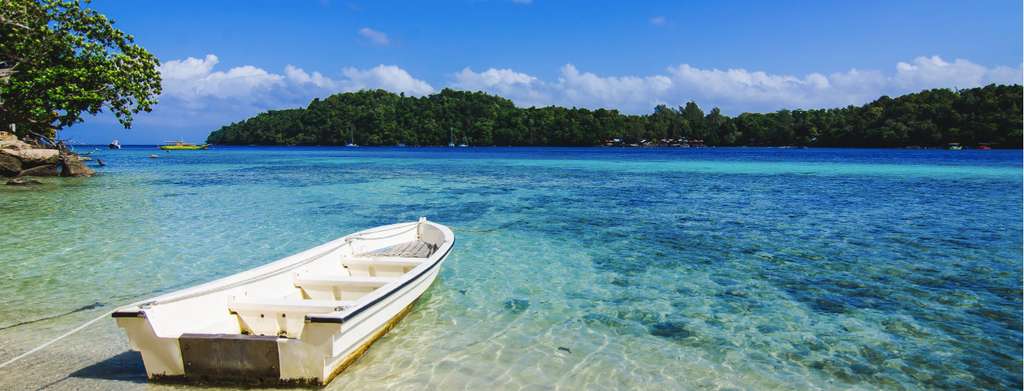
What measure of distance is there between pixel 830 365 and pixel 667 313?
235 cm

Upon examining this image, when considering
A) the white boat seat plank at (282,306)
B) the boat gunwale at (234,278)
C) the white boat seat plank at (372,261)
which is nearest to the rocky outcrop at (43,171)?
the boat gunwale at (234,278)

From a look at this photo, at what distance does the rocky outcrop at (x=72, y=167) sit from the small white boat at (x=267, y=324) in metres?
36.6

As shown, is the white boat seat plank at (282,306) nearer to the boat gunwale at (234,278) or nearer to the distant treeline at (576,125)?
the boat gunwale at (234,278)

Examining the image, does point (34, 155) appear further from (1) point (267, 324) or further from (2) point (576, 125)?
(2) point (576, 125)

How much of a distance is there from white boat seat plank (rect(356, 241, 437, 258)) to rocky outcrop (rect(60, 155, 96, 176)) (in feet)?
116

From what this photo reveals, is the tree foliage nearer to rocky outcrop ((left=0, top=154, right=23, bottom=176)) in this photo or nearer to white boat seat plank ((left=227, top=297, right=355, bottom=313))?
rocky outcrop ((left=0, top=154, right=23, bottom=176))

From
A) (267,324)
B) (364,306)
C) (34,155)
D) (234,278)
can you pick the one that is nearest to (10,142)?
(34,155)

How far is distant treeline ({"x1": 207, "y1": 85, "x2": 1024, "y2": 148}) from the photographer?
437 ft

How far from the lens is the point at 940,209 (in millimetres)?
20797

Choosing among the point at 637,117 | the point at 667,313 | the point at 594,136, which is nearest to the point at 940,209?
the point at 667,313

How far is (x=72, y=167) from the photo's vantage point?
113 feet

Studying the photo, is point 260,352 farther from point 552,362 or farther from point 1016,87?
point 1016,87

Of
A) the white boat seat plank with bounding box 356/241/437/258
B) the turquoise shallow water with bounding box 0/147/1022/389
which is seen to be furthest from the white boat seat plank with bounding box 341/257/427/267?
the turquoise shallow water with bounding box 0/147/1022/389

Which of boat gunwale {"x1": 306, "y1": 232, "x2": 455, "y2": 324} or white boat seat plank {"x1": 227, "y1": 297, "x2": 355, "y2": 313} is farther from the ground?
boat gunwale {"x1": 306, "y1": 232, "x2": 455, "y2": 324}
